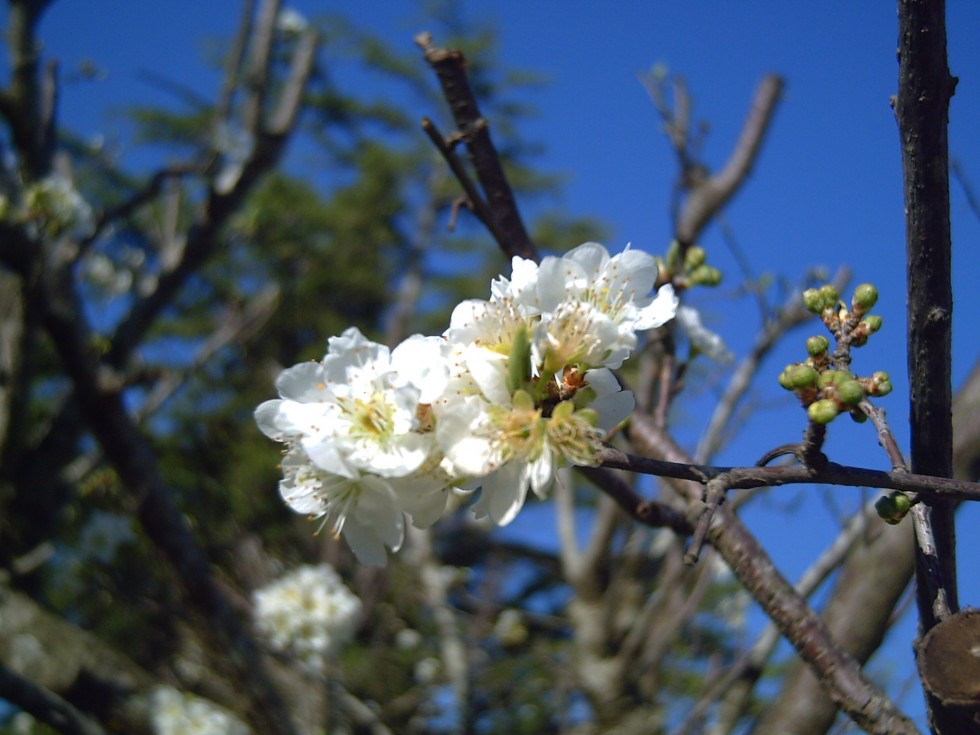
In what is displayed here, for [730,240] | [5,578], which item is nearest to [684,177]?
[730,240]

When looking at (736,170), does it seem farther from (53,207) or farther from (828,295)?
(53,207)

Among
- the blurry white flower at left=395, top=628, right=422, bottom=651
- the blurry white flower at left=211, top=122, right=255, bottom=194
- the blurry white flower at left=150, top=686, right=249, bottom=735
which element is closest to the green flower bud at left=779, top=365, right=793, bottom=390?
the blurry white flower at left=150, top=686, right=249, bottom=735

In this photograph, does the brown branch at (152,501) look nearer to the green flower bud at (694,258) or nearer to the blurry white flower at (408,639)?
the green flower bud at (694,258)

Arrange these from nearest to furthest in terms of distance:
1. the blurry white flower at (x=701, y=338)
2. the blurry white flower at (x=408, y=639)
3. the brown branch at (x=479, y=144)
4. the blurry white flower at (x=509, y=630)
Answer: the brown branch at (x=479, y=144) → the blurry white flower at (x=701, y=338) → the blurry white flower at (x=509, y=630) → the blurry white flower at (x=408, y=639)

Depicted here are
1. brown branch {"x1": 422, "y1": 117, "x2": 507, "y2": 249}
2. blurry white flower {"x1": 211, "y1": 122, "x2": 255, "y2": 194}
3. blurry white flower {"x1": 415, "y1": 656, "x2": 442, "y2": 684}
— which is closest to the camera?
brown branch {"x1": 422, "y1": 117, "x2": 507, "y2": 249}

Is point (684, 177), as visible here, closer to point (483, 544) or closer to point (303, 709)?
point (303, 709)

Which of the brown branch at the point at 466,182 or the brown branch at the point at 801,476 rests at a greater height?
the brown branch at the point at 466,182

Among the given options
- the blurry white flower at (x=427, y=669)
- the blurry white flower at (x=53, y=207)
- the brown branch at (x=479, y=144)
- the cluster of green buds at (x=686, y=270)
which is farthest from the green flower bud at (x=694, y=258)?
the blurry white flower at (x=427, y=669)

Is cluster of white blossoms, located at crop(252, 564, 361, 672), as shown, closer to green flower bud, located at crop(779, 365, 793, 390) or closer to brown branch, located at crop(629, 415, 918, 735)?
brown branch, located at crop(629, 415, 918, 735)
